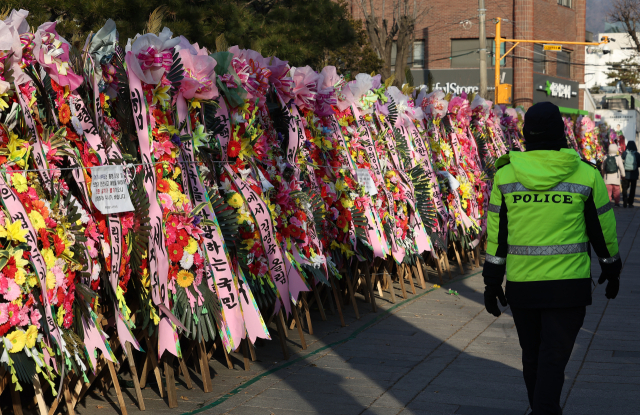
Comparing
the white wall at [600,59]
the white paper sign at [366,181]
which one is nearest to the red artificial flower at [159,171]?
the white paper sign at [366,181]

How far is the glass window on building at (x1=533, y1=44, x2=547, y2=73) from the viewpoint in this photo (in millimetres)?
34438

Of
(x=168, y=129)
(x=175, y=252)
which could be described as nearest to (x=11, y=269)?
(x=175, y=252)

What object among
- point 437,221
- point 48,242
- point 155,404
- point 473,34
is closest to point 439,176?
point 437,221

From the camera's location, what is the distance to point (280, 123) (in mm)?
6324

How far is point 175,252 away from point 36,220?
1.03m

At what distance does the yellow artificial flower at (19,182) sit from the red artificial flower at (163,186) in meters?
1.02

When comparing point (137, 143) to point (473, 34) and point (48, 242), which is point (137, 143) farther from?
point (473, 34)

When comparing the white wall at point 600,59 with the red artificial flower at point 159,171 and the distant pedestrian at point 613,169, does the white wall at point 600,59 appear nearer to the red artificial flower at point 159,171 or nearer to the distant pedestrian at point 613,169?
the distant pedestrian at point 613,169

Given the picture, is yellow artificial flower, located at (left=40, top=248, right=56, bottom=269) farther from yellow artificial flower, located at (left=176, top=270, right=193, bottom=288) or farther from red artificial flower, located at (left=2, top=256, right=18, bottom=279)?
yellow artificial flower, located at (left=176, top=270, right=193, bottom=288)

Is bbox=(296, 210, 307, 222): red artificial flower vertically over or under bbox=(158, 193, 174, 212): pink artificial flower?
under

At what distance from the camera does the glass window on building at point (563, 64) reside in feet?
122

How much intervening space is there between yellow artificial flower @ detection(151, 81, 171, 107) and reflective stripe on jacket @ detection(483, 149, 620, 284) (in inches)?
86.6

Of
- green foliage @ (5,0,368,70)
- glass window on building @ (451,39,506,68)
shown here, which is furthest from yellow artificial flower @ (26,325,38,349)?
glass window on building @ (451,39,506,68)

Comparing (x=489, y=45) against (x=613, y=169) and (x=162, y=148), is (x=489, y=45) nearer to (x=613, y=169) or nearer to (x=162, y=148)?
(x=613, y=169)
